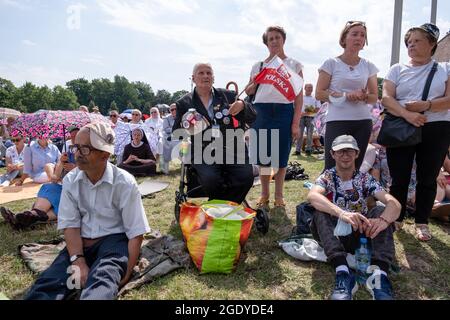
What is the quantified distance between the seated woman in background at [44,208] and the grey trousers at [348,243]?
116 inches

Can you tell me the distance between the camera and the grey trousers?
2.61 meters

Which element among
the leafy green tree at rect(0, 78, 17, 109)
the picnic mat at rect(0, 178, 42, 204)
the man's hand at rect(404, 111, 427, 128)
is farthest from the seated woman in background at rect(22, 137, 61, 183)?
the leafy green tree at rect(0, 78, 17, 109)

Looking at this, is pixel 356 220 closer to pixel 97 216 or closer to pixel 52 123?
pixel 97 216

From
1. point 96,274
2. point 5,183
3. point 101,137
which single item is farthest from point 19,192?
point 96,274

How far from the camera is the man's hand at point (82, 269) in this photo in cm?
234

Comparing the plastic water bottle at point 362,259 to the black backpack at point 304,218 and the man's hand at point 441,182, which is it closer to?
the black backpack at point 304,218

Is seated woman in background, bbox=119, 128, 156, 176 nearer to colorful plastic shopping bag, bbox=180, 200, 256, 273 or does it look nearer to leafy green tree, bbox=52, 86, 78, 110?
colorful plastic shopping bag, bbox=180, 200, 256, 273

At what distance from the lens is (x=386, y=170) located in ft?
15.0

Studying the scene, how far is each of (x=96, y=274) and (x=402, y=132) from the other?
3074 mm

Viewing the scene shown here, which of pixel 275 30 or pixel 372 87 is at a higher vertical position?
pixel 275 30

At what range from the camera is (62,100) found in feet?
286
